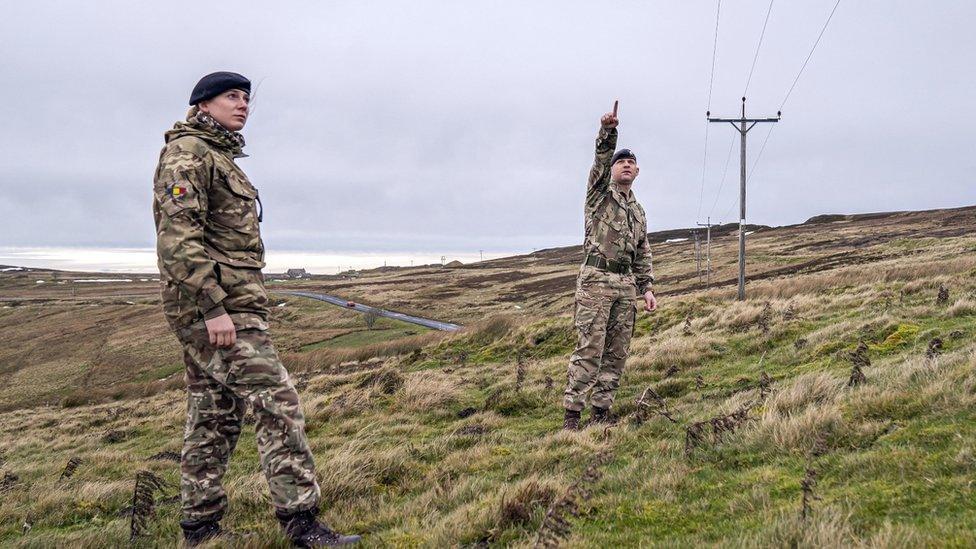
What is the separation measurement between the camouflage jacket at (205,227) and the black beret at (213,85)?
136 millimetres

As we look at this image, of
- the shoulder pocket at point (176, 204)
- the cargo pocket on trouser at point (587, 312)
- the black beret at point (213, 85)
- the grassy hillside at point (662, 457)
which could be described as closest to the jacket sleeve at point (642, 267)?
the cargo pocket on trouser at point (587, 312)

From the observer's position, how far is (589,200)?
604 cm

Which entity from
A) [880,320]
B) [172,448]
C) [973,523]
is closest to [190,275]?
[973,523]

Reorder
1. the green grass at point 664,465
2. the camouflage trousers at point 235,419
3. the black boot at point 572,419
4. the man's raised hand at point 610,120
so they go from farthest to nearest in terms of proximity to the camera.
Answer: the black boot at point 572,419, the man's raised hand at point 610,120, the camouflage trousers at point 235,419, the green grass at point 664,465

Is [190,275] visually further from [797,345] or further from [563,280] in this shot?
[563,280]

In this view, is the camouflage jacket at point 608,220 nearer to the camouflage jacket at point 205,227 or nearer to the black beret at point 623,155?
the black beret at point 623,155

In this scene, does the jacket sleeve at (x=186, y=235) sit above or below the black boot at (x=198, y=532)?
above

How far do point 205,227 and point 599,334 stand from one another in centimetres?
399

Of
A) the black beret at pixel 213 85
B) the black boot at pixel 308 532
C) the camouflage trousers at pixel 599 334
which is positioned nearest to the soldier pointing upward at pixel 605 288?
the camouflage trousers at pixel 599 334

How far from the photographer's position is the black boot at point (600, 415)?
19.2 feet

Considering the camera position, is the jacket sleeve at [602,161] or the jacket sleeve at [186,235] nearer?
the jacket sleeve at [186,235]

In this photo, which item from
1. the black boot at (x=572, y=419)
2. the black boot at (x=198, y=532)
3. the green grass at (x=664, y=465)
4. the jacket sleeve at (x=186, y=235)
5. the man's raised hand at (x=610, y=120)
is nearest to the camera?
the green grass at (x=664, y=465)

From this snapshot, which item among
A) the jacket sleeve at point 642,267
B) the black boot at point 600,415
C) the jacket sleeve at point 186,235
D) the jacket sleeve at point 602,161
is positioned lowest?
the black boot at point 600,415

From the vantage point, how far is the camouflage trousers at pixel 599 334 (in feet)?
18.9
